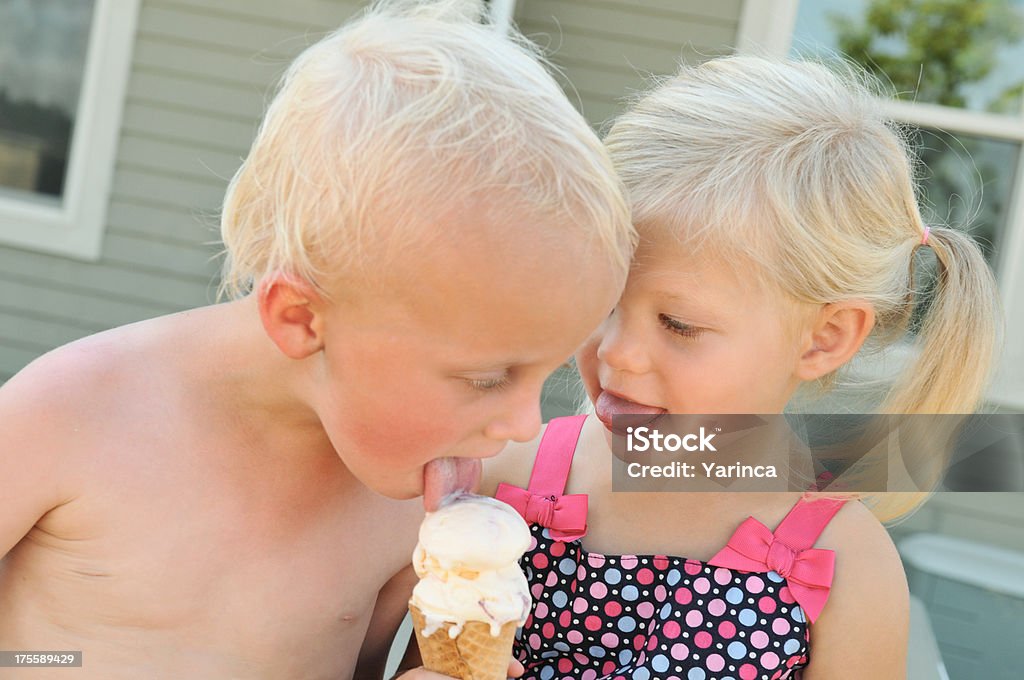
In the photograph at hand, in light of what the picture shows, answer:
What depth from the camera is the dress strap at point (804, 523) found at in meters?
1.84

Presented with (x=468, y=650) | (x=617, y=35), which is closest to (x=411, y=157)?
(x=468, y=650)

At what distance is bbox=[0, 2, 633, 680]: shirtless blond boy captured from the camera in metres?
1.33

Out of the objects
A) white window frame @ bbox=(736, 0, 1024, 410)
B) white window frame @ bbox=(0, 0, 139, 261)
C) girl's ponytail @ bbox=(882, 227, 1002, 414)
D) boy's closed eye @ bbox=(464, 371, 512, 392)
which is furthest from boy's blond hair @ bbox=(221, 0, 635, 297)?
white window frame @ bbox=(0, 0, 139, 261)

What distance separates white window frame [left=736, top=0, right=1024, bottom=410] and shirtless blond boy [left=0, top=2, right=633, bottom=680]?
4397 millimetres

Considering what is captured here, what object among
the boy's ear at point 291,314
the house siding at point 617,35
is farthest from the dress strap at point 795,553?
the house siding at point 617,35

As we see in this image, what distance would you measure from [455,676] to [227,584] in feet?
1.14

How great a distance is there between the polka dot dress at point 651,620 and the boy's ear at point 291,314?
1.96ft

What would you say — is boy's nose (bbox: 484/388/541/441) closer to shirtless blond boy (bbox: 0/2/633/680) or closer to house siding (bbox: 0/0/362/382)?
shirtless blond boy (bbox: 0/2/633/680)

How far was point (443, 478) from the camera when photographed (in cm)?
152

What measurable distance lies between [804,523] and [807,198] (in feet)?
1.75

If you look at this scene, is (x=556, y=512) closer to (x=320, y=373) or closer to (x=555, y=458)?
(x=555, y=458)

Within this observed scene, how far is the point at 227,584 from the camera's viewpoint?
159 centimetres

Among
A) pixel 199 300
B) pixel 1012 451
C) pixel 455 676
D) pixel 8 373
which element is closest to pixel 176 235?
pixel 199 300

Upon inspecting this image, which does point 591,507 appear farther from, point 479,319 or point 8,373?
point 8,373
